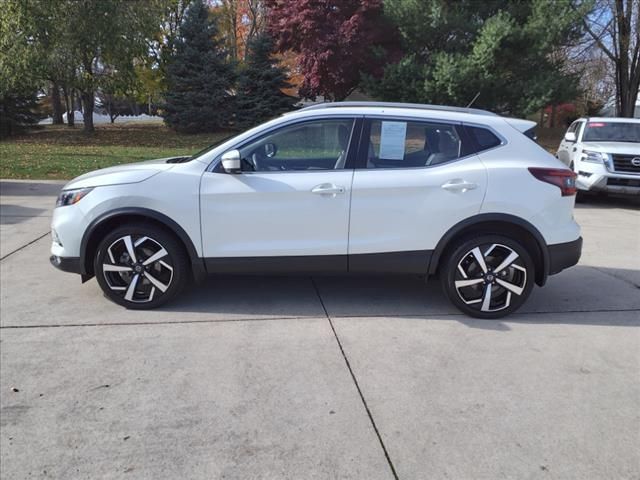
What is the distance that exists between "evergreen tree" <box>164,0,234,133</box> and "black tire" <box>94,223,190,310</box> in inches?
817

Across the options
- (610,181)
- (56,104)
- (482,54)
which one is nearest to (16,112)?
(56,104)

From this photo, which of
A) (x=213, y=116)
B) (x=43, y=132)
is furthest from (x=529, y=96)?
(x=43, y=132)

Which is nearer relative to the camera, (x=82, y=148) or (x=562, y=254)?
(x=562, y=254)

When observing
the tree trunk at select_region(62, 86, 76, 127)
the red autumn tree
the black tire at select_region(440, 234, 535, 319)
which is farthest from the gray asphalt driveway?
the tree trunk at select_region(62, 86, 76, 127)

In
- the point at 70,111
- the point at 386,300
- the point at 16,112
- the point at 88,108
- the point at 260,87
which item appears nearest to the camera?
the point at 386,300

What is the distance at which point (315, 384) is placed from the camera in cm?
348

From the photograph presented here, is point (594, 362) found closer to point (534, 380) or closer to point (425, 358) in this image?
point (534, 380)

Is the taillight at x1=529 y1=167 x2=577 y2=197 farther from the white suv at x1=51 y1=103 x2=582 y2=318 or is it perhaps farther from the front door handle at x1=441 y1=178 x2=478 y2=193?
the front door handle at x1=441 y1=178 x2=478 y2=193

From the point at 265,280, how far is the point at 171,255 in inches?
49.8

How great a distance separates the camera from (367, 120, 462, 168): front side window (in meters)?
4.52

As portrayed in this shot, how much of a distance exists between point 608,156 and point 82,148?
56.5 feet

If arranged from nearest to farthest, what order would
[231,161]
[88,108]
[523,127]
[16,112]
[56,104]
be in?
[231,161] → [523,127] → [88,108] → [16,112] → [56,104]

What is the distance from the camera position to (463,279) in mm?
4535

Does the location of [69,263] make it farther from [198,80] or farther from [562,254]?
[198,80]
